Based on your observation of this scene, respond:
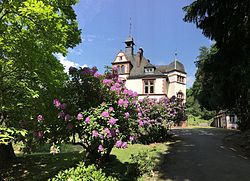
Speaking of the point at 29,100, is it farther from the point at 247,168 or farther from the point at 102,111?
the point at 247,168

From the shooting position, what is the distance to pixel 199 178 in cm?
704

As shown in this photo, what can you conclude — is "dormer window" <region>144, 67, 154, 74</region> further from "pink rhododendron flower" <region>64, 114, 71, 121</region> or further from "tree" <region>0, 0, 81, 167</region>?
"pink rhododendron flower" <region>64, 114, 71, 121</region>

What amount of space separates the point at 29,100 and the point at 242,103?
17901mm

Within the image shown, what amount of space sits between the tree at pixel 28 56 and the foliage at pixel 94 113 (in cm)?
57

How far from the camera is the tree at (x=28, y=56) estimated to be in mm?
5434

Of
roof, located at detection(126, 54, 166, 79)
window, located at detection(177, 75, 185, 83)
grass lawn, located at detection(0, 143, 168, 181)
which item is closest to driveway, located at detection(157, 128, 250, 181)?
grass lawn, located at detection(0, 143, 168, 181)

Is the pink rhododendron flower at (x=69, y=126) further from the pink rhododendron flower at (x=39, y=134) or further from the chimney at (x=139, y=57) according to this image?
the chimney at (x=139, y=57)

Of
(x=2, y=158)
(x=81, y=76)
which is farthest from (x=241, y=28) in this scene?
(x=2, y=158)

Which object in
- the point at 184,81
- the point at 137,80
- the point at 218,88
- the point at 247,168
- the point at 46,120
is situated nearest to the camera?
the point at 46,120

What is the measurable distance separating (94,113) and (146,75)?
98.6 ft

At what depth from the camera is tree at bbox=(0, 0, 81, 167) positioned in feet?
17.8

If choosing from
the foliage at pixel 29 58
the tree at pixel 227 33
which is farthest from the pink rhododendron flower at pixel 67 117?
the tree at pixel 227 33

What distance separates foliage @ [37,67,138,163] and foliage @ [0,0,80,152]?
1.57ft

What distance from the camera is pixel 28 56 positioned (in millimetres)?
5613
